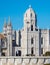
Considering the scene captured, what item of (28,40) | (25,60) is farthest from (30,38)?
(25,60)

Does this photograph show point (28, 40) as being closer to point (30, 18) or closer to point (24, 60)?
point (30, 18)

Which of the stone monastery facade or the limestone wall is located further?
the stone monastery facade

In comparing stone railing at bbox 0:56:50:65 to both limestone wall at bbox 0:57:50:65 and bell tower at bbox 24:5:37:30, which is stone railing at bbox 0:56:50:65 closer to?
limestone wall at bbox 0:57:50:65

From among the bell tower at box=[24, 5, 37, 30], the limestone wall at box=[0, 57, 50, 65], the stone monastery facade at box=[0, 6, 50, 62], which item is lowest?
the limestone wall at box=[0, 57, 50, 65]

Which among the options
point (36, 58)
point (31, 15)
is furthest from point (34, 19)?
point (36, 58)

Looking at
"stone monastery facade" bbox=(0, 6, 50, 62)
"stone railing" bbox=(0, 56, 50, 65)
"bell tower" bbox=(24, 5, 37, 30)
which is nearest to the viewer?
"stone railing" bbox=(0, 56, 50, 65)

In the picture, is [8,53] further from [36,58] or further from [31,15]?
[36,58]

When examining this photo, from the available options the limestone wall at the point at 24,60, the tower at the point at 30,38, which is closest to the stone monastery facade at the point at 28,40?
the tower at the point at 30,38

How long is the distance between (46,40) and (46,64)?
26146 mm

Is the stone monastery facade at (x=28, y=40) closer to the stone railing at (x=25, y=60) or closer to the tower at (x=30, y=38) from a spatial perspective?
the tower at (x=30, y=38)

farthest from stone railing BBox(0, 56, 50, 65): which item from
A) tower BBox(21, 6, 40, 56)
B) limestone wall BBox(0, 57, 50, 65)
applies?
tower BBox(21, 6, 40, 56)

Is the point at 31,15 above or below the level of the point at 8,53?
above

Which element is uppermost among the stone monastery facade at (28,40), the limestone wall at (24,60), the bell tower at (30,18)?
the bell tower at (30,18)

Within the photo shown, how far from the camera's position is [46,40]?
113312mm
